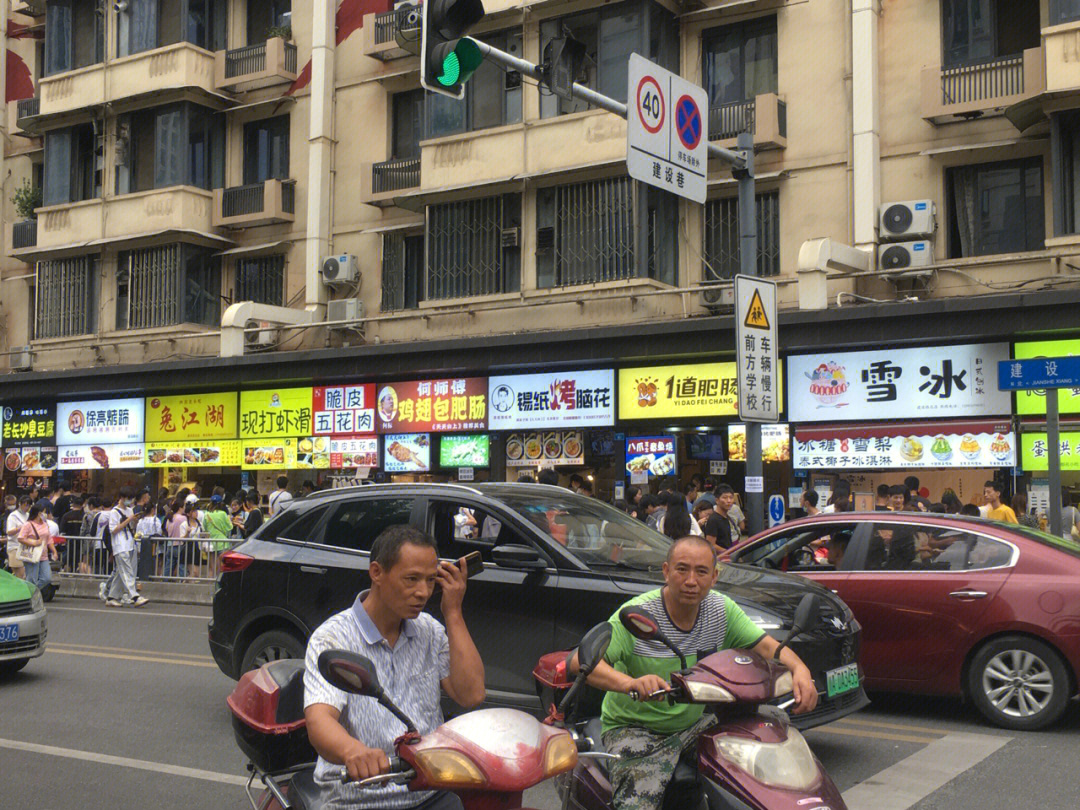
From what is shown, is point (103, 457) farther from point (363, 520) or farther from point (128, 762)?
point (128, 762)

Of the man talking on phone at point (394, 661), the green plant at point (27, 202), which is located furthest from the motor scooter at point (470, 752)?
the green plant at point (27, 202)

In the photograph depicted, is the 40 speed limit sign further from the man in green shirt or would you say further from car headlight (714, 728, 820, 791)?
car headlight (714, 728, 820, 791)

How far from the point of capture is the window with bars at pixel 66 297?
28.3m

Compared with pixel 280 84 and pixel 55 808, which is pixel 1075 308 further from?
pixel 280 84

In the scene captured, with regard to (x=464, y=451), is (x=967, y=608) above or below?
below

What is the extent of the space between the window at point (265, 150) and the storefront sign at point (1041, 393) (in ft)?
52.2

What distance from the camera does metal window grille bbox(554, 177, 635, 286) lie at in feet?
68.6

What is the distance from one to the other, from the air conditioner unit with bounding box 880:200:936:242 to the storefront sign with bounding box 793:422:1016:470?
2883 mm

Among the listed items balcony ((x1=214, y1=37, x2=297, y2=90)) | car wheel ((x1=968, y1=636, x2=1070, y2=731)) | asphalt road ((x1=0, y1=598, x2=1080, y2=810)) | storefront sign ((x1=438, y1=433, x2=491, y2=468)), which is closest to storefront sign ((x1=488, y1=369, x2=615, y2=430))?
storefront sign ((x1=438, y1=433, x2=491, y2=468))

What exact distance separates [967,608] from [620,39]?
14.6 m

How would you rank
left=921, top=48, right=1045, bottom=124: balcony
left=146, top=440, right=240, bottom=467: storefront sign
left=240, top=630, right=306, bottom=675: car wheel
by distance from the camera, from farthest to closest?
left=146, top=440, right=240, bottom=467: storefront sign
left=921, top=48, right=1045, bottom=124: balcony
left=240, top=630, right=306, bottom=675: car wheel

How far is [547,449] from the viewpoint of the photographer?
73.9 ft

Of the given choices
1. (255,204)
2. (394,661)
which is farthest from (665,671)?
(255,204)

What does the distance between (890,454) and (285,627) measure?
12329 millimetres
